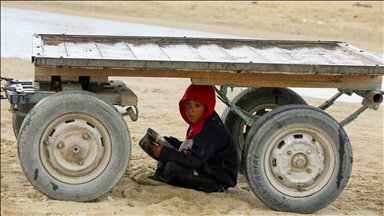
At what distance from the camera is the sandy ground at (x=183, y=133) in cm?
548

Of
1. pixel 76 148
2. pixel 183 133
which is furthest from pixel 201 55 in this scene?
pixel 183 133

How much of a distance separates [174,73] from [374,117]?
512 centimetres

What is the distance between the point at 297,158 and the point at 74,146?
1.70 metres

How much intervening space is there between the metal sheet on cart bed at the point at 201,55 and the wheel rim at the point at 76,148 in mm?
457

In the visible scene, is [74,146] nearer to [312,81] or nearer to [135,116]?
[135,116]

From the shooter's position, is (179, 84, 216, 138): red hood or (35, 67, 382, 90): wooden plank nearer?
(35, 67, 382, 90): wooden plank

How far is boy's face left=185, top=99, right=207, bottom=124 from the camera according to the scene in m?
5.96

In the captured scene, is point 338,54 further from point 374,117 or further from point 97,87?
point 374,117

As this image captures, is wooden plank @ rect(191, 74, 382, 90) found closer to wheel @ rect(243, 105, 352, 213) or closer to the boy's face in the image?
wheel @ rect(243, 105, 352, 213)

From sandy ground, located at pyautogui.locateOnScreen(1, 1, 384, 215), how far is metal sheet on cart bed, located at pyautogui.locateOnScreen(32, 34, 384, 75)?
1069mm

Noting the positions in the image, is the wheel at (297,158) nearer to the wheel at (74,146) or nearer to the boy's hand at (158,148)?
the boy's hand at (158,148)

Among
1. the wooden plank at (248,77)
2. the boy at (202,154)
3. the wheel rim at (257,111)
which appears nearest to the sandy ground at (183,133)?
the boy at (202,154)

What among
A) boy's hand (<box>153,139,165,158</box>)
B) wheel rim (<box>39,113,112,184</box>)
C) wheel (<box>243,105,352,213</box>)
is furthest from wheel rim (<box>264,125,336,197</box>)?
wheel rim (<box>39,113,112,184</box>)

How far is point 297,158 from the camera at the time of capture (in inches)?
220
